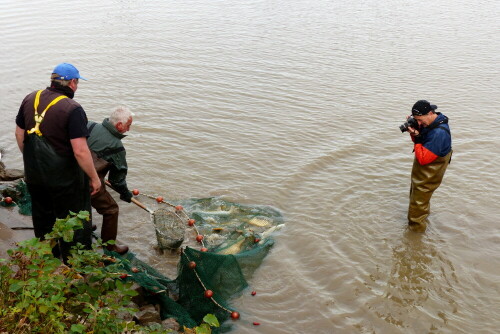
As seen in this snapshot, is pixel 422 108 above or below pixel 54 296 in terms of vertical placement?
above

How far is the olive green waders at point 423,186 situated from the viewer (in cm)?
741

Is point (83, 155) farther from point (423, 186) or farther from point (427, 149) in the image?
point (423, 186)

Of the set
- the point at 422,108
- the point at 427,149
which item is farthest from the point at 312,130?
the point at 422,108

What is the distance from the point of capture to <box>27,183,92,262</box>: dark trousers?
5.59 m

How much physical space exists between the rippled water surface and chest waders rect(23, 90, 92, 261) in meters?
1.86

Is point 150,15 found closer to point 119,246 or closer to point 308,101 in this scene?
point 308,101

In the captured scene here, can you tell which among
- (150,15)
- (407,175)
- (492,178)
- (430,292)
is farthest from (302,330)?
(150,15)

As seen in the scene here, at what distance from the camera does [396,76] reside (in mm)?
15086

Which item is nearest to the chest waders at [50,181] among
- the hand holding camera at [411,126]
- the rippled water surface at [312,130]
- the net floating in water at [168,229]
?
the net floating in water at [168,229]

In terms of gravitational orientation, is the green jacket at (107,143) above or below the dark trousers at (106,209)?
above

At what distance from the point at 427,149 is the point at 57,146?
192 inches

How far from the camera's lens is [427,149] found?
23.7 ft

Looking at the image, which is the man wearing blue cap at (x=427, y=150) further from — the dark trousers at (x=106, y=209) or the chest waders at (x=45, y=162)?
the chest waders at (x=45, y=162)

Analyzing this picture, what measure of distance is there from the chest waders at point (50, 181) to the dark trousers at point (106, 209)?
56 cm
